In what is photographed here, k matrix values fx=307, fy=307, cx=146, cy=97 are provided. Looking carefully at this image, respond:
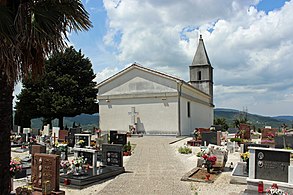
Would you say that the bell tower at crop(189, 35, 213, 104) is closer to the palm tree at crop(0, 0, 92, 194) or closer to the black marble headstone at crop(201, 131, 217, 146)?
the black marble headstone at crop(201, 131, 217, 146)

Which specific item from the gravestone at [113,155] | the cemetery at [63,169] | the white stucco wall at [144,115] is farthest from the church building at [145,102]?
the gravestone at [113,155]

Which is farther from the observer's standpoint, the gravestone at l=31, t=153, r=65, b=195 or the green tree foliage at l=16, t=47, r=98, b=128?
the green tree foliage at l=16, t=47, r=98, b=128

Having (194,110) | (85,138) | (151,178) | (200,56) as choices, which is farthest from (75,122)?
(151,178)

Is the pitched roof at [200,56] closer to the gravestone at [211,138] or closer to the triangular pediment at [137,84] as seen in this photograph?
the triangular pediment at [137,84]

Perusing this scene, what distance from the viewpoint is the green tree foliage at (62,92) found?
35.9 meters

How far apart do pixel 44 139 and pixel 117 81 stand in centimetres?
1249

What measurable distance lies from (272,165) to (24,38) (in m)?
7.38

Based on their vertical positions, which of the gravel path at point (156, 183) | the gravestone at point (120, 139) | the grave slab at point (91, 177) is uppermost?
the gravestone at point (120, 139)

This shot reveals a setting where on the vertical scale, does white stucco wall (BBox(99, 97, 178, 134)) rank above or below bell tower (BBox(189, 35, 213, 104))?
below

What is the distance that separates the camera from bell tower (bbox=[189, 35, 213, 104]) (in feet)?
154

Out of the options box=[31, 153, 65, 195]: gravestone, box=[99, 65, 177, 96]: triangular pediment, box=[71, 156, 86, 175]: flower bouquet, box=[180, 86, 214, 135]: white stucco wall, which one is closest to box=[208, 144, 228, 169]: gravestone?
box=[71, 156, 86, 175]: flower bouquet

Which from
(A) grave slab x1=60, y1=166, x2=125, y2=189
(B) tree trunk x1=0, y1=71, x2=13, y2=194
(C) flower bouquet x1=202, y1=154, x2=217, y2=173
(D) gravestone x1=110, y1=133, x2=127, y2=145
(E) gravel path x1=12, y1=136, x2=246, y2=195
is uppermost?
(B) tree trunk x1=0, y1=71, x2=13, y2=194

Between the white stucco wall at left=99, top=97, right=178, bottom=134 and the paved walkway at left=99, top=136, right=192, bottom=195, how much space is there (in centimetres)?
1215

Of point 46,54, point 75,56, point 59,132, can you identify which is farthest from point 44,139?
point 75,56
